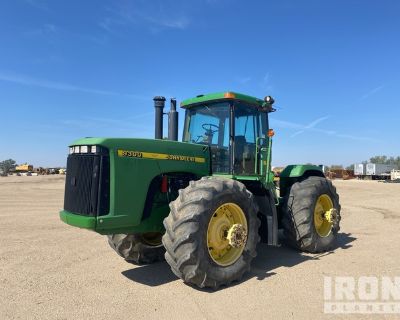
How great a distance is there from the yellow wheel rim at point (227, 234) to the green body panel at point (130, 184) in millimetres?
929

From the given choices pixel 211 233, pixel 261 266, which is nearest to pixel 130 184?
pixel 211 233

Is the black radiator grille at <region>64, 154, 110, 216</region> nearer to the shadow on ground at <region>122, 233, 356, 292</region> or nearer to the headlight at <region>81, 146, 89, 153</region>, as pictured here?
the headlight at <region>81, 146, 89, 153</region>

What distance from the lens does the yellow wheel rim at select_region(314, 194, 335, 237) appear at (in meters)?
7.89

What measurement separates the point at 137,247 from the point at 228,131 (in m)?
2.63

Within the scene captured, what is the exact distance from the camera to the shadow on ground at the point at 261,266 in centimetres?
591

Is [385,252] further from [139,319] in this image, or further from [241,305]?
[139,319]

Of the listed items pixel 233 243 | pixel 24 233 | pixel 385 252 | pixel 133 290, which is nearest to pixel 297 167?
pixel 385 252

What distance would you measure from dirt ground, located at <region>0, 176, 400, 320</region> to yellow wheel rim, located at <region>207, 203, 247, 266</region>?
450mm

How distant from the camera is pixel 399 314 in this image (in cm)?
448

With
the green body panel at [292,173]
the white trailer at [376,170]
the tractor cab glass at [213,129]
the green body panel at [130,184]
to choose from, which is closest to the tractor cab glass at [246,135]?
the tractor cab glass at [213,129]

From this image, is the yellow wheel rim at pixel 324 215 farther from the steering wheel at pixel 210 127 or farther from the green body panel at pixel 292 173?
the steering wheel at pixel 210 127

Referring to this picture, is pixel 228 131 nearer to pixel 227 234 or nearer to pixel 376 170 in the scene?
pixel 227 234

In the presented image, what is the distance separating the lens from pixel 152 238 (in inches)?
273

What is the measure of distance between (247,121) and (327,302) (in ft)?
12.0
